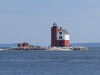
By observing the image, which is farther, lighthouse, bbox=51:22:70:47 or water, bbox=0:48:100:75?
lighthouse, bbox=51:22:70:47

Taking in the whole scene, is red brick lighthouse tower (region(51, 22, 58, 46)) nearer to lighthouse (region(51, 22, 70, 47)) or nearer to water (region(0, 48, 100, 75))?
lighthouse (region(51, 22, 70, 47))

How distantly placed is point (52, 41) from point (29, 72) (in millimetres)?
68362

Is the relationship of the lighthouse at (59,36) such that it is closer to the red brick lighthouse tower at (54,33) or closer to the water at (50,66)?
the red brick lighthouse tower at (54,33)

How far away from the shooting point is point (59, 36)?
12725 cm

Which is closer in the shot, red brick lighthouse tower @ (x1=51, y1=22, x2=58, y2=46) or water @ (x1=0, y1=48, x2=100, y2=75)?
A: water @ (x1=0, y1=48, x2=100, y2=75)

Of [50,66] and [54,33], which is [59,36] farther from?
[50,66]

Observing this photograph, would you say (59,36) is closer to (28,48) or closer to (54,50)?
(54,50)

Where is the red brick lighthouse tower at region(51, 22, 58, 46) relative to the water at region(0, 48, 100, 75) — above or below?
above

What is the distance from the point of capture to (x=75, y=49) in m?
145

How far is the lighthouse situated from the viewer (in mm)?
127250

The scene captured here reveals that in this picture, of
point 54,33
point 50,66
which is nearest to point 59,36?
point 54,33

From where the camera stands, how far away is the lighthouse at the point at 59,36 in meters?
127

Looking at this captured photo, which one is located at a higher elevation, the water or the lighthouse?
the lighthouse

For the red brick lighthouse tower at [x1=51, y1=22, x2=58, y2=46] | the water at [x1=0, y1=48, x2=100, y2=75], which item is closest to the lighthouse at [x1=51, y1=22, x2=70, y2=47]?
the red brick lighthouse tower at [x1=51, y1=22, x2=58, y2=46]
